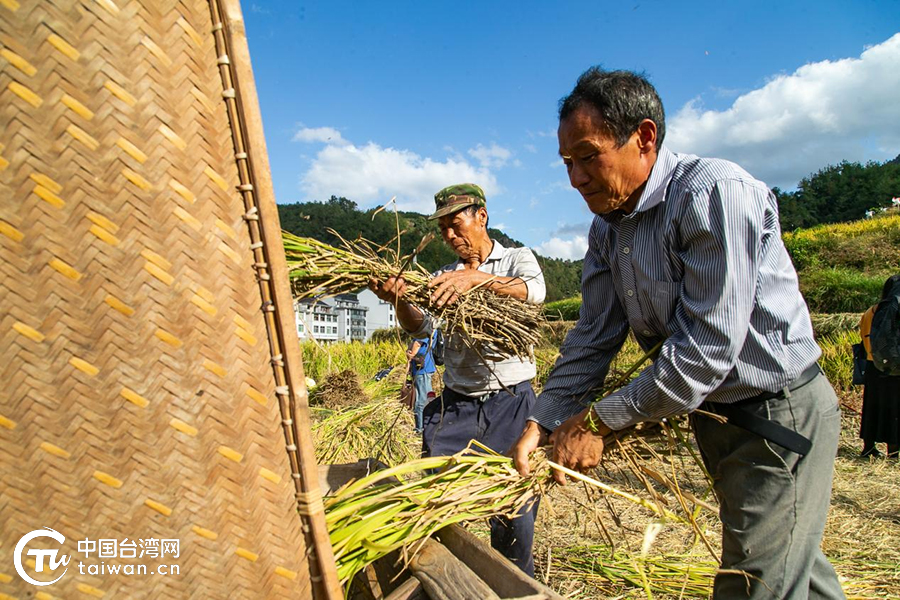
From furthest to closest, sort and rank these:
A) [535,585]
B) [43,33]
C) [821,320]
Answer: [821,320] → [535,585] → [43,33]

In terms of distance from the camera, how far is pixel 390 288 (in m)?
1.98

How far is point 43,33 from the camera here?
733mm

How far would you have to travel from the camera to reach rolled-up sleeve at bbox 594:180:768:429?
1.21m

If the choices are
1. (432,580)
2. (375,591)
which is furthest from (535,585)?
(375,591)

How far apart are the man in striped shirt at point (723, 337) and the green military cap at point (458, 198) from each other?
1.14 metres

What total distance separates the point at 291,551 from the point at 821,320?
34.6 feet

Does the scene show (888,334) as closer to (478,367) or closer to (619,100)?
(478,367)

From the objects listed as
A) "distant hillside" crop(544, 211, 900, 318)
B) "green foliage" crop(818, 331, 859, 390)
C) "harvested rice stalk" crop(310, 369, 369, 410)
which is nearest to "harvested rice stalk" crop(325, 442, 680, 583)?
"harvested rice stalk" crop(310, 369, 369, 410)

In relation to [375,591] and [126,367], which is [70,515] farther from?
[375,591]

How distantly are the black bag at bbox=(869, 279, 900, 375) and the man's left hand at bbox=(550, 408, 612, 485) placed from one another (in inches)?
135

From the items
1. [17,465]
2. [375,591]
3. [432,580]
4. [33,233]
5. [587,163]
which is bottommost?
[375,591]

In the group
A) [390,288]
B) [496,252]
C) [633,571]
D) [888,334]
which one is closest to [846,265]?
[888,334]

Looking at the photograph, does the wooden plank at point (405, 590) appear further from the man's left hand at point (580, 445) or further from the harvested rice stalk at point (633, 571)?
the harvested rice stalk at point (633, 571)

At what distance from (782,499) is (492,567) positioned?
77cm
